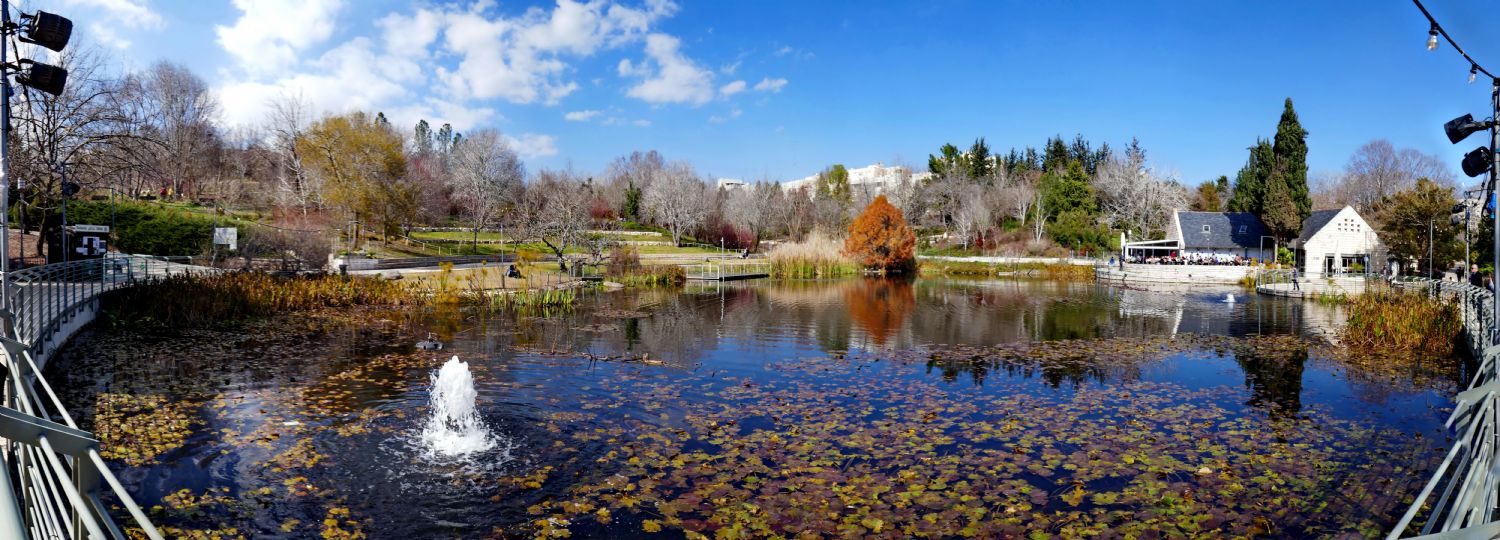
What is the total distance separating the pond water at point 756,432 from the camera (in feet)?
24.7

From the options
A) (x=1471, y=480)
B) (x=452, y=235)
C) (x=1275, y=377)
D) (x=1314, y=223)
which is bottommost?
(x=1275, y=377)

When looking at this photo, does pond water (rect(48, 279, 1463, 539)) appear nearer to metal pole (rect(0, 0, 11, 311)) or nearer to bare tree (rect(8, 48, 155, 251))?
metal pole (rect(0, 0, 11, 311))

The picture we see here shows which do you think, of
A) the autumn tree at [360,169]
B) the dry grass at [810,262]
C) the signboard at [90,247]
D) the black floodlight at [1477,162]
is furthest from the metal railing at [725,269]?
the black floodlight at [1477,162]

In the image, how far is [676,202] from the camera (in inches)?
2997

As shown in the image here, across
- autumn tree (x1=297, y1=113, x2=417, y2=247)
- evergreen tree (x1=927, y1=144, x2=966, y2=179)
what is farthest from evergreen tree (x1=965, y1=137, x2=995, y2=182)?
autumn tree (x1=297, y1=113, x2=417, y2=247)

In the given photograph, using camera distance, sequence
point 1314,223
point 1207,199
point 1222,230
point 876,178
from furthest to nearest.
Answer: point 876,178, point 1207,199, point 1222,230, point 1314,223

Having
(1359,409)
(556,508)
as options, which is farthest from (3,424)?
(1359,409)

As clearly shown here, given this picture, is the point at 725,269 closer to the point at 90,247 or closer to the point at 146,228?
the point at 146,228

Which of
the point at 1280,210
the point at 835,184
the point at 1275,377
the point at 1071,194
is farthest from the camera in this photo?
the point at 835,184

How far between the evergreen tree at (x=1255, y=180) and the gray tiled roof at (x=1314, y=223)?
3.17 metres

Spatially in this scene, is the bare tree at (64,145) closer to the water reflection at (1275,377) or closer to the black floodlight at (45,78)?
the black floodlight at (45,78)

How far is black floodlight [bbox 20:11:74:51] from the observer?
9.32 meters

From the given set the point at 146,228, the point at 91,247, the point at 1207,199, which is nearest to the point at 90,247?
the point at 91,247

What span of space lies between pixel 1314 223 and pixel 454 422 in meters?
55.3
